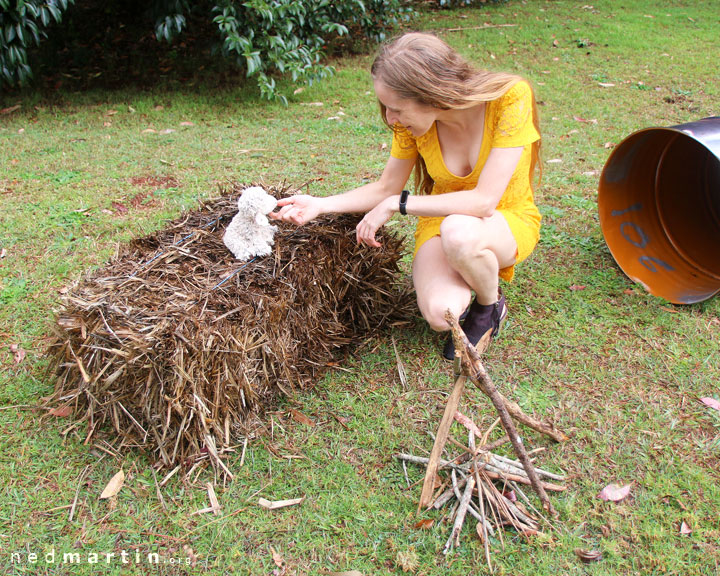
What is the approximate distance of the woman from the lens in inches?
91.6

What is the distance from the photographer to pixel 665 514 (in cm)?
208

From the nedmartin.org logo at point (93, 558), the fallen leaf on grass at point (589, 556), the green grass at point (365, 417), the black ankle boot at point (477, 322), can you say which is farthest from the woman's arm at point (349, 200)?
the fallen leaf on grass at point (589, 556)

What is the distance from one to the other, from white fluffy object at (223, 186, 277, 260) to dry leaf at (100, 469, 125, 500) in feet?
3.39

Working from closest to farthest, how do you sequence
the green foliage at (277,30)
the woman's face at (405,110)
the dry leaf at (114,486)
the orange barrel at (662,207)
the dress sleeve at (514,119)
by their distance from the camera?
the dry leaf at (114,486), the woman's face at (405,110), the dress sleeve at (514,119), the orange barrel at (662,207), the green foliage at (277,30)

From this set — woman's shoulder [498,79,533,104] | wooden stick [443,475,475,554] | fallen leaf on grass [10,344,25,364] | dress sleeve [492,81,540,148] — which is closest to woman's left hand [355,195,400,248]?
dress sleeve [492,81,540,148]

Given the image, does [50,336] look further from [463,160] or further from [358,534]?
[463,160]

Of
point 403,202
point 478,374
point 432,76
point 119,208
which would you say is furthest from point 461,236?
point 119,208

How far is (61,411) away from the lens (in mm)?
2488

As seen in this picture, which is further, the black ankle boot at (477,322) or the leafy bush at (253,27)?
the leafy bush at (253,27)

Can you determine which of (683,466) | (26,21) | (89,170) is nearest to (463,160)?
(683,466)

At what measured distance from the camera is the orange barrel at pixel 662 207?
348 cm

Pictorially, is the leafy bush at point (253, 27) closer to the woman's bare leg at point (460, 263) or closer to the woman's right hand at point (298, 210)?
the woman's right hand at point (298, 210)

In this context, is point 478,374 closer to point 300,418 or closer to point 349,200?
point 300,418

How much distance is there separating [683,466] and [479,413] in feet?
2.76
